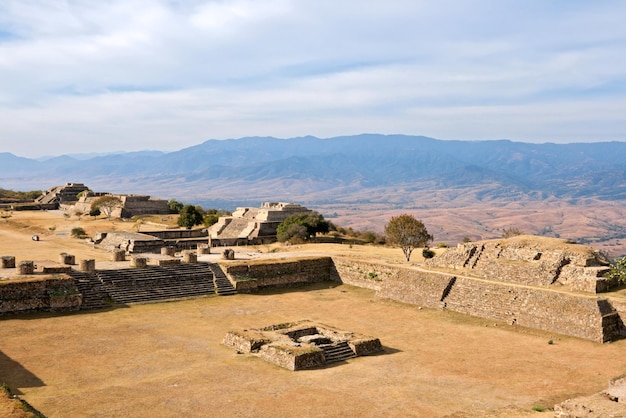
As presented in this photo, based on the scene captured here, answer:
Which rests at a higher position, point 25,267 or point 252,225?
point 252,225

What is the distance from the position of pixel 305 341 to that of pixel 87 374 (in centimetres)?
870

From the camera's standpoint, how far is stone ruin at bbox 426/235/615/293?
30.3 meters

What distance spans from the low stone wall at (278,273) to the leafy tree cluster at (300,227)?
13046mm

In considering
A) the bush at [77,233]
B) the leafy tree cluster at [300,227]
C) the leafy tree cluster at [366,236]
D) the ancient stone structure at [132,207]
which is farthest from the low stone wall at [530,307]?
the ancient stone structure at [132,207]

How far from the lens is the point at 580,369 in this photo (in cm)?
2231

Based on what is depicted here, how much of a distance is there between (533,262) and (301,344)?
16.6 m

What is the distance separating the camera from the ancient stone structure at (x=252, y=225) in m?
54.7

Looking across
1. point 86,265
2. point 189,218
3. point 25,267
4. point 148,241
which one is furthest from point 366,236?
point 25,267

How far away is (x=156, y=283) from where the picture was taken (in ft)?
114

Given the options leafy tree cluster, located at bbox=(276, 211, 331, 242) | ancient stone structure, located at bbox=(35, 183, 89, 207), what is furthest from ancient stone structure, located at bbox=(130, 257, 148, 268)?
ancient stone structure, located at bbox=(35, 183, 89, 207)

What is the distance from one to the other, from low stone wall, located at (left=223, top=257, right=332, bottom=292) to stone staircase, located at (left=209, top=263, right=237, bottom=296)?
35 centimetres

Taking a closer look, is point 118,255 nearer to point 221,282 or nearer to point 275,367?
point 221,282

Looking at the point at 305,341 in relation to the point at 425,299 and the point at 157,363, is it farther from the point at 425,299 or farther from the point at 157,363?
the point at 425,299

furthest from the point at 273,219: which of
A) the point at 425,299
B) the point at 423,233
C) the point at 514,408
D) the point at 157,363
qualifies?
the point at 514,408
